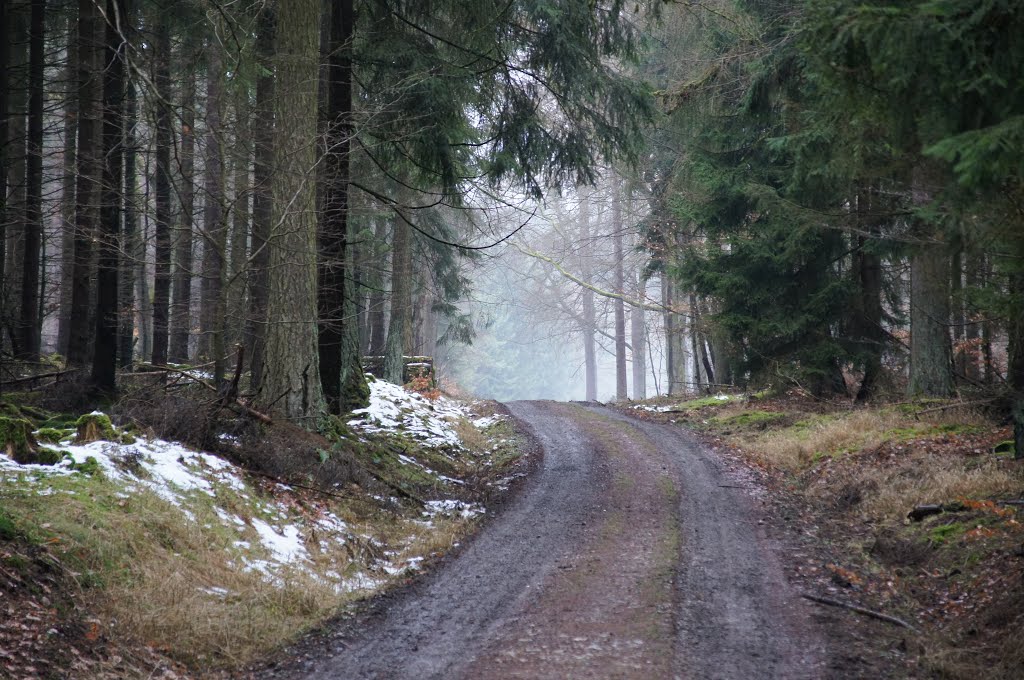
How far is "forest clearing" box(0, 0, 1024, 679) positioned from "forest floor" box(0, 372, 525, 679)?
0.04m

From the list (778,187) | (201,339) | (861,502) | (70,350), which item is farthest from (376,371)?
(861,502)

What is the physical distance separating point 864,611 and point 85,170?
12201 mm

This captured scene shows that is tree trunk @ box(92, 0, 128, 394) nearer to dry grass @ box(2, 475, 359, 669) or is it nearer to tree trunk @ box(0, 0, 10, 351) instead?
tree trunk @ box(0, 0, 10, 351)

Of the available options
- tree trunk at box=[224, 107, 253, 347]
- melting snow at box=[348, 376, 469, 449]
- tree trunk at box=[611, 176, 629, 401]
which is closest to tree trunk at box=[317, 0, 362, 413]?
melting snow at box=[348, 376, 469, 449]

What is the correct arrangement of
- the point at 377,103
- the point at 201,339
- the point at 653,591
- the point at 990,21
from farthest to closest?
the point at 201,339
the point at 377,103
the point at 653,591
the point at 990,21

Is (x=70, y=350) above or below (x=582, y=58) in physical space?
below

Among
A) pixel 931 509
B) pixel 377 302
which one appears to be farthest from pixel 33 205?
pixel 931 509

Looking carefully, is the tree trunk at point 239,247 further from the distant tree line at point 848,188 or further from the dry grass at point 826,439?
the dry grass at point 826,439

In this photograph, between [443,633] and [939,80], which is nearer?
[939,80]

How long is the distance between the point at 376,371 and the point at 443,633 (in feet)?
54.4

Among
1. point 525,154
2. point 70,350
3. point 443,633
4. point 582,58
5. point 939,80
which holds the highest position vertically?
point 582,58

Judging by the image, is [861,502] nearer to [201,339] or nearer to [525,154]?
[525,154]

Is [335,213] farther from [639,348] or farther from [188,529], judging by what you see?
[639,348]

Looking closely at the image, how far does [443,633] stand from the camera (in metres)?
5.81
